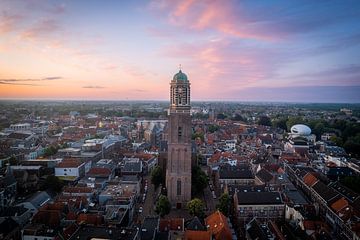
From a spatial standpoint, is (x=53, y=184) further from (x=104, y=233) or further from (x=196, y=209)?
(x=196, y=209)

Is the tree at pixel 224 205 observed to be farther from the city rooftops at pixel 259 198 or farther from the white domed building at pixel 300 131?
the white domed building at pixel 300 131

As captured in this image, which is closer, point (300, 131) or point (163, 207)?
point (163, 207)

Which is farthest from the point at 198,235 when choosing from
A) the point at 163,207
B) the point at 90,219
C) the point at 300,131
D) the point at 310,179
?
the point at 300,131

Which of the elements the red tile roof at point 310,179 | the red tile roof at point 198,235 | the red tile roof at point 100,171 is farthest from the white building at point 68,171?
the red tile roof at point 310,179

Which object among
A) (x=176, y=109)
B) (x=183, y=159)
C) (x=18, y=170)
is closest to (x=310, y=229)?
(x=183, y=159)

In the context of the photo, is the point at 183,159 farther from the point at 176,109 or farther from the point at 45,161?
the point at 45,161

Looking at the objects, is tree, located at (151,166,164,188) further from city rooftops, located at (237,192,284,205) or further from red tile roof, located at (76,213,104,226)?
red tile roof, located at (76,213,104,226)

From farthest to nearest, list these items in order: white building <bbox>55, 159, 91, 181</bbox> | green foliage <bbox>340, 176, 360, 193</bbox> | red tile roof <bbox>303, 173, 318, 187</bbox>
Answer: white building <bbox>55, 159, 91, 181</bbox> → red tile roof <bbox>303, 173, 318, 187</bbox> → green foliage <bbox>340, 176, 360, 193</bbox>

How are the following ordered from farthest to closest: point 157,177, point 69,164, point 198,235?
point 69,164
point 157,177
point 198,235

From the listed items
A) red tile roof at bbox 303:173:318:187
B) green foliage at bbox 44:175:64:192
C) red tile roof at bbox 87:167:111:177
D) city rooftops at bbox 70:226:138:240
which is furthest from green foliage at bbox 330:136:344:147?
city rooftops at bbox 70:226:138:240
